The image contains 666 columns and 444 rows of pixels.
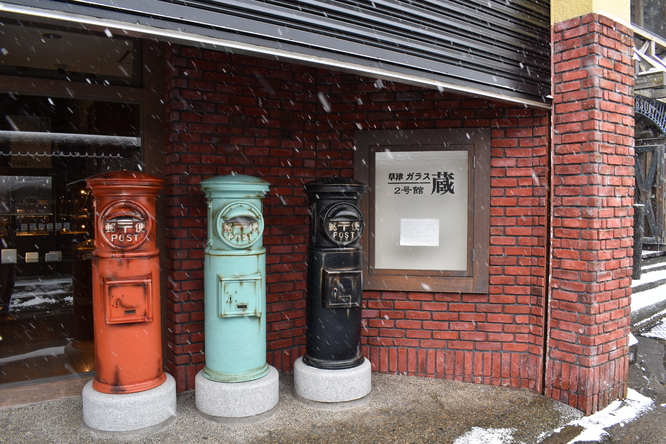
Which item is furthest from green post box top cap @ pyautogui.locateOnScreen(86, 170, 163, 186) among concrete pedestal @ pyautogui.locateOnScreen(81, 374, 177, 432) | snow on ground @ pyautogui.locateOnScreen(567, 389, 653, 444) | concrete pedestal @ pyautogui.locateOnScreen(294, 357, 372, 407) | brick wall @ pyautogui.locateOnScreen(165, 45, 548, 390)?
snow on ground @ pyautogui.locateOnScreen(567, 389, 653, 444)

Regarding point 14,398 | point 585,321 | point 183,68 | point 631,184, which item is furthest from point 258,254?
point 631,184

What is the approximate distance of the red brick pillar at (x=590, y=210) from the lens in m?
4.03

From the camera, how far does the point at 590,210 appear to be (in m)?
4.03

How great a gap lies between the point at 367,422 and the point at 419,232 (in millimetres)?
1831

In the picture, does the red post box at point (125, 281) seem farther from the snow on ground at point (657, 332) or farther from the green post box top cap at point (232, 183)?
the snow on ground at point (657, 332)

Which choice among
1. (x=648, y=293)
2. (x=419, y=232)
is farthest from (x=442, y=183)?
(x=648, y=293)

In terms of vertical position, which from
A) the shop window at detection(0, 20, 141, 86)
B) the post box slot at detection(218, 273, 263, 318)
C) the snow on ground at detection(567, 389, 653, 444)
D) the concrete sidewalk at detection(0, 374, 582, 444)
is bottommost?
the snow on ground at detection(567, 389, 653, 444)

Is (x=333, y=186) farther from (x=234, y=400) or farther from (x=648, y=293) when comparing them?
(x=648, y=293)

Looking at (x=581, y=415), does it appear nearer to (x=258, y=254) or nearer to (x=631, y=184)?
(x=631, y=184)

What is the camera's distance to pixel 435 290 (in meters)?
4.62

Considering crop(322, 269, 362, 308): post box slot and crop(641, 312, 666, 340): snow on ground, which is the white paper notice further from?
crop(641, 312, 666, 340): snow on ground

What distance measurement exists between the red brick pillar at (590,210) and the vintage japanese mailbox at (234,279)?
8.51 ft

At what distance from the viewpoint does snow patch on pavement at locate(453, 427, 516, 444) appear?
3486 mm

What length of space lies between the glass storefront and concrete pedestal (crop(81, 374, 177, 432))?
1178 millimetres
